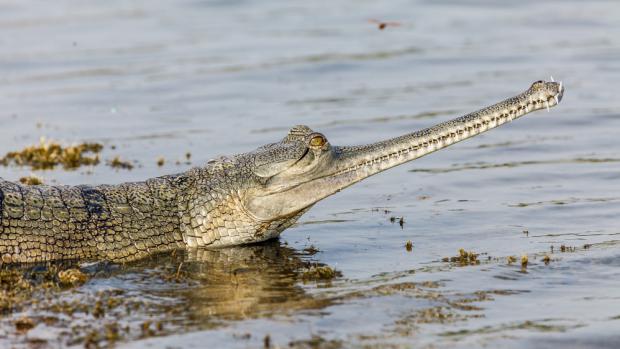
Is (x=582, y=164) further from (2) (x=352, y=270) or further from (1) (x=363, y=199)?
(2) (x=352, y=270)

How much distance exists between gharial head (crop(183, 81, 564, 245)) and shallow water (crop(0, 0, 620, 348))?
15.7 inches

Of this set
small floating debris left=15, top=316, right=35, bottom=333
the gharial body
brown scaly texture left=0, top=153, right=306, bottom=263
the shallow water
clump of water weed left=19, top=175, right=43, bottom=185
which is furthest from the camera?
clump of water weed left=19, top=175, right=43, bottom=185

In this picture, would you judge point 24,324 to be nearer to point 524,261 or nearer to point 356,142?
point 524,261

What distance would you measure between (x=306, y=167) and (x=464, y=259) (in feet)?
4.64

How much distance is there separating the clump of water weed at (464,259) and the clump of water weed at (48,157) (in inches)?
196

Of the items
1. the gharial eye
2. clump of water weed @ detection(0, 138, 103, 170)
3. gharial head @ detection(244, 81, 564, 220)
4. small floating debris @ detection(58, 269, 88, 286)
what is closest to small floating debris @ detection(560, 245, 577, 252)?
gharial head @ detection(244, 81, 564, 220)

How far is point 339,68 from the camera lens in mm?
17000

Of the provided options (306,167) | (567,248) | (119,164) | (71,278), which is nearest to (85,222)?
(71,278)

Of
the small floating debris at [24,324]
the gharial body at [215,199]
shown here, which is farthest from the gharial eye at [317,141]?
the small floating debris at [24,324]

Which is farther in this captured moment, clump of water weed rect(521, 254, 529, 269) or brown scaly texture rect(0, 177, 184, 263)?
brown scaly texture rect(0, 177, 184, 263)

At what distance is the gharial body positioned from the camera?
330 inches

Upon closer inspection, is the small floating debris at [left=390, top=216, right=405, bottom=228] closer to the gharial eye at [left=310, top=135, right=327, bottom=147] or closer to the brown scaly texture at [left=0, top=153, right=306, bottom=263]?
the brown scaly texture at [left=0, top=153, right=306, bottom=263]

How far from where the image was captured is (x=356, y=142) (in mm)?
12609

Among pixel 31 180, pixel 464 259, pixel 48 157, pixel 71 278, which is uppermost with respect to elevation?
pixel 48 157
